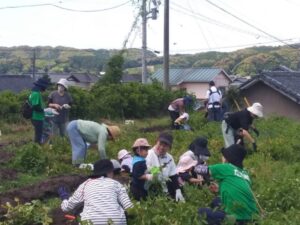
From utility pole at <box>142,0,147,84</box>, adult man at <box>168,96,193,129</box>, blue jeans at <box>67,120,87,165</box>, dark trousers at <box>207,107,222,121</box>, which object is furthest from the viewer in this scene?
utility pole at <box>142,0,147,84</box>

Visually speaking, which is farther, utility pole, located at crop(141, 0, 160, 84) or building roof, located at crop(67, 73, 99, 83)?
building roof, located at crop(67, 73, 99, 83)

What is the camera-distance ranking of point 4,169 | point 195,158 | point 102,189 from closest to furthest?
point 102,189 → point 195,158 → point 4,169

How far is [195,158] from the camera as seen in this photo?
8.49 m

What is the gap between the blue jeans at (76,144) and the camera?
1093 cm

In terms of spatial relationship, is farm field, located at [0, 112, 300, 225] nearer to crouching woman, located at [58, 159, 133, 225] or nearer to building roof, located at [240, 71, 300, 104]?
crouching woman, located at [58, 159, 133, 225]

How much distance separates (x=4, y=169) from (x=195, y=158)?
12.8 feet

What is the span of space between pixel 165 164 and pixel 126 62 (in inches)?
2783

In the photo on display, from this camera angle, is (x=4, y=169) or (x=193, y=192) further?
(x=4, y=169)

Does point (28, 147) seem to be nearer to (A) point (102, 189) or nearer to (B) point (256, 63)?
(A) point (102, 189)

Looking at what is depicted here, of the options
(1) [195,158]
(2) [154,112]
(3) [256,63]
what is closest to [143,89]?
(2) [154,112]

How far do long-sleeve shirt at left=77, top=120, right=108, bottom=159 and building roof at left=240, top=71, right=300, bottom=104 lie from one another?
14.6 m

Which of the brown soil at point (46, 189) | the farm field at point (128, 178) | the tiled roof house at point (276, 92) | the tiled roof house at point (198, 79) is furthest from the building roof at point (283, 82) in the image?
the tiled roof house at point (198, 79)

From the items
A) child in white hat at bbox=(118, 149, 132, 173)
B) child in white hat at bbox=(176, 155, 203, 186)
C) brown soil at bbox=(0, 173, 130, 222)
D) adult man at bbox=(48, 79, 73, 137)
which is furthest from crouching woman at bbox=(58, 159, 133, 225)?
adult man at bbox=(48, 79, 73, 137)

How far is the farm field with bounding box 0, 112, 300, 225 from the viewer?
261 inches
